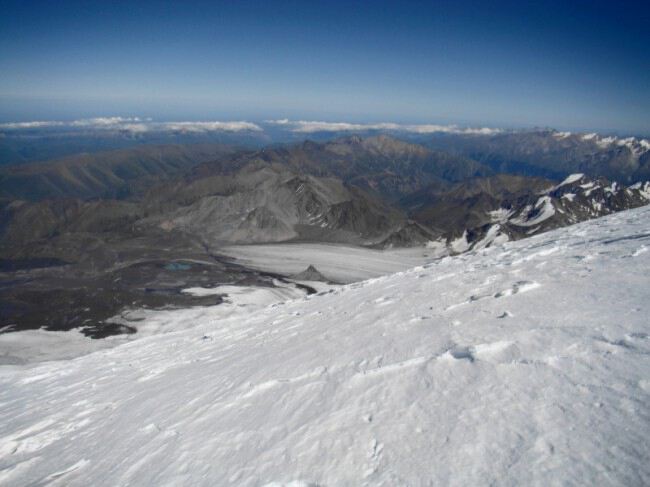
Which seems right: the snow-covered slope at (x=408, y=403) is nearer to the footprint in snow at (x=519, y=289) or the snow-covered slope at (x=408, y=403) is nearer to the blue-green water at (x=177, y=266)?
the footprint in snow at (x=519, y=289)

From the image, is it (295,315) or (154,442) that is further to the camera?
(295,315)

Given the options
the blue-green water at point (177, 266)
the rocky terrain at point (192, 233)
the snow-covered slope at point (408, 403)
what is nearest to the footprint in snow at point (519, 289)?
the snow-covered slope at point (408, 403)

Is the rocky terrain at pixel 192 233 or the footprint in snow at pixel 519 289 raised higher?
the footprint in snow at pixel 519 289

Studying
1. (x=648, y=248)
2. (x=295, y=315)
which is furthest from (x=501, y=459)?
(x=295, y=315)

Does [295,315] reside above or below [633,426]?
below

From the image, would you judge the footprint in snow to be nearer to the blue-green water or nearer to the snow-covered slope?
the snow-covered slope

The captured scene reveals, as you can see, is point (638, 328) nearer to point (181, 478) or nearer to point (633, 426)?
point (633, 426)

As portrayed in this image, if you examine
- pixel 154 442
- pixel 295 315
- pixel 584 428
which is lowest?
pixel 295 315

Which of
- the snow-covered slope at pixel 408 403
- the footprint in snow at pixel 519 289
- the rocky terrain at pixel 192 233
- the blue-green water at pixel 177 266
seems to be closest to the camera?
the snow-covered slope at pixel 408 403
